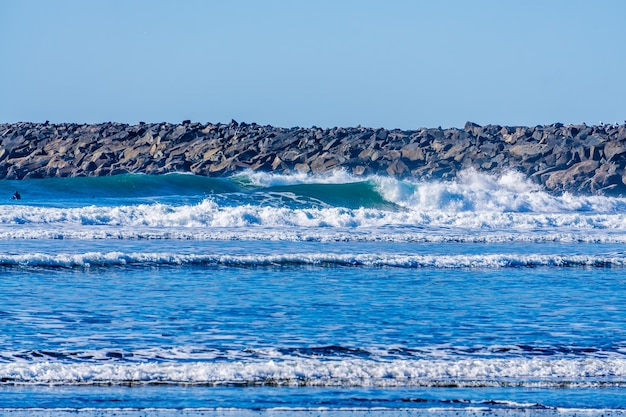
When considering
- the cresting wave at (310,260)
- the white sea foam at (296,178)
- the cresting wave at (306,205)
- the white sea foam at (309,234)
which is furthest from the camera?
the white sea foam at (296,178)

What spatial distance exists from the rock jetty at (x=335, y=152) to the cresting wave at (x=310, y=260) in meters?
22.7

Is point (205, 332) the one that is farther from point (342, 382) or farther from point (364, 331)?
point (342, 382)

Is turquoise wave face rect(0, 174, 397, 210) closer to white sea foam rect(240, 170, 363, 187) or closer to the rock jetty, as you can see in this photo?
white sea foam rect(240, 170, 363, 187)

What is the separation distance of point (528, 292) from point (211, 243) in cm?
865

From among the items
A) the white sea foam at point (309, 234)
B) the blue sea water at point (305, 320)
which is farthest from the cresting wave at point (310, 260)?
the white sea foam at point (309, 234)

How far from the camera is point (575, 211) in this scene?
37844 mm

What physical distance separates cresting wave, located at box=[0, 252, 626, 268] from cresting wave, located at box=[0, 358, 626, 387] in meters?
8.02

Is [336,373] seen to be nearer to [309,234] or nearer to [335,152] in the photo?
[309,234]

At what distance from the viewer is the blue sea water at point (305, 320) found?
28.4 ft

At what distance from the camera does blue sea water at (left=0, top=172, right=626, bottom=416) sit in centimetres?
865

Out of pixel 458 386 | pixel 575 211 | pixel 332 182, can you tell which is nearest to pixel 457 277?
pixel 458 386

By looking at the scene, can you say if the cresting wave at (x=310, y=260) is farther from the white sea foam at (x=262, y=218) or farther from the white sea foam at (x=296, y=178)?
the white sea foam at (x=296, y=178)

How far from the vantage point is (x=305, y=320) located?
12.0m

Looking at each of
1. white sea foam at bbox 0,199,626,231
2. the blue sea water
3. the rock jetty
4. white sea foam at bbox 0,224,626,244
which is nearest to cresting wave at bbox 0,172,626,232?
white sea foam at bbox 0,199,626,231
